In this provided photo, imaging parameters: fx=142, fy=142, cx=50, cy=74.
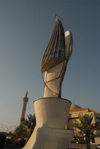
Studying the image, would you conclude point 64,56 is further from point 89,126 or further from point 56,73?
point 89,126

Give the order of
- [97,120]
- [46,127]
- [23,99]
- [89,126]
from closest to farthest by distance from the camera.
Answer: [46,127] < [89,126] < [97,120] < [23,99]

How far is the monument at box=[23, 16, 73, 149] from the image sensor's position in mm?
18531

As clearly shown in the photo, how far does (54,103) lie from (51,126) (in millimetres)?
3109

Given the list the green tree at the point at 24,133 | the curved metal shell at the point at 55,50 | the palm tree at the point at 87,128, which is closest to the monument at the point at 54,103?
the curved metal shell at the point at 55,50

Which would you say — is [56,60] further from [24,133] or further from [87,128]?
[24,133]

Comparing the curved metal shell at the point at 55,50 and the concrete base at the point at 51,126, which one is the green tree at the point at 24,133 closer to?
the concrete base at the point at 51,126

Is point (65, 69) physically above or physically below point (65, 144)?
above

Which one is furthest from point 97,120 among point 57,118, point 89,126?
point 57,118

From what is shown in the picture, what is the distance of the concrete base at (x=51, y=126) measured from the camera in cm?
1845

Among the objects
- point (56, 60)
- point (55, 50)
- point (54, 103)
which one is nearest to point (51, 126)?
point (54, 103)

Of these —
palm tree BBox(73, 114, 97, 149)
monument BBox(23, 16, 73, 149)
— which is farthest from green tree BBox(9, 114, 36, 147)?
palm tree BBox(73, 114, 97, 149)

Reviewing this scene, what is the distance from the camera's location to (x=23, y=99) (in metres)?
56.4

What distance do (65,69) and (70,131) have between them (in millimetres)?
9761

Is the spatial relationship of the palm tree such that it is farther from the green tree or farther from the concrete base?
the green tree
